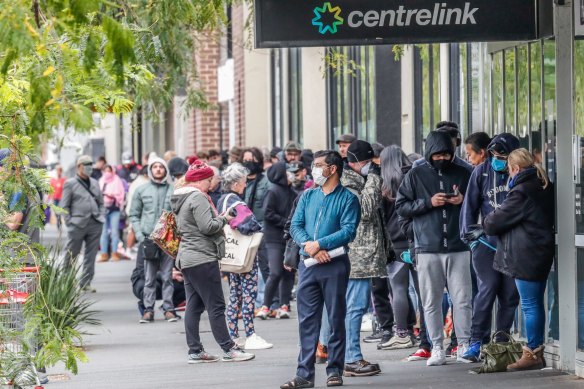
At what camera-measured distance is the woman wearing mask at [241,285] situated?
13398 mm

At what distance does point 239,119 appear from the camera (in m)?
30.1

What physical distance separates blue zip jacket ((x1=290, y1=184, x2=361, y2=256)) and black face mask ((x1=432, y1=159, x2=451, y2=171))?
112 cm

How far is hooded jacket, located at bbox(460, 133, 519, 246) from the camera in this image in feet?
37.3

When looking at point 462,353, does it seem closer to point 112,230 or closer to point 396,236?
point 396,236

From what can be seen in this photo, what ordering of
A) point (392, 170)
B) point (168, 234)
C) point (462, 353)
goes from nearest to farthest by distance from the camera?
point (462, 353)
point (392, 170)
point (168, 234)

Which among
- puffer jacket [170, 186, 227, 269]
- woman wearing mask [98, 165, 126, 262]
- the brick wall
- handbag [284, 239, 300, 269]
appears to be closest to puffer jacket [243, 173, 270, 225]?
puffer jacket [170, 186, 227, 269]

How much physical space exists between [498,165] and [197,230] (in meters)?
2.80

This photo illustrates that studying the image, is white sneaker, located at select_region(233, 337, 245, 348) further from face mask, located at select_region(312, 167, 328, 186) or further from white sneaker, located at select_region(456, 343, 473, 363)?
face mask, located at select_region(312, 167, 328, 186)

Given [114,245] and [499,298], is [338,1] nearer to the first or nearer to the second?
[499,298]

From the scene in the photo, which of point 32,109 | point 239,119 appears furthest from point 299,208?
point 239,119

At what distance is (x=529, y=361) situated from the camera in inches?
444

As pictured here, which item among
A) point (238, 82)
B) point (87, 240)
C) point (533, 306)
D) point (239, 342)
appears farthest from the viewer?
point (238, 82)

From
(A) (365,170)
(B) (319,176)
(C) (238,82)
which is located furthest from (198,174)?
(C) (238,82)

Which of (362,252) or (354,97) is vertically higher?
(354,97)
